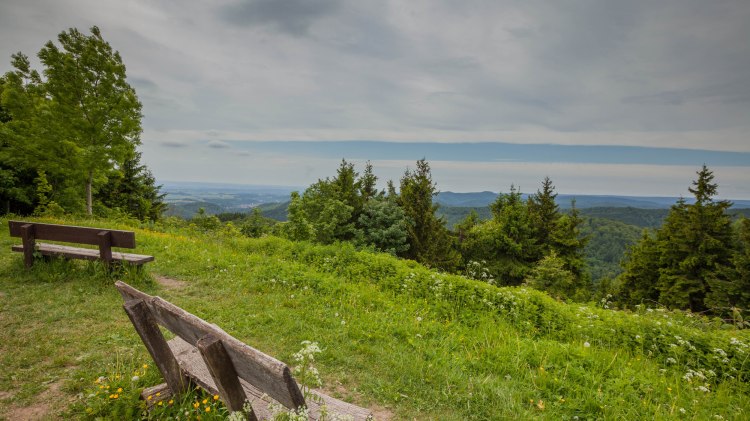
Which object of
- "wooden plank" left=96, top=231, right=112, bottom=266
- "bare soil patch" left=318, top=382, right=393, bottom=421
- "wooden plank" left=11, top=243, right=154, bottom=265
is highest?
"wooden plank" left=96, top=231, right=112, bottom=266

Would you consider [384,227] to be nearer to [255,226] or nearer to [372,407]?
[255,226]

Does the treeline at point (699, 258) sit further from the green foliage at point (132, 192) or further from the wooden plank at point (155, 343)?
the green foliage at point (132, 192)

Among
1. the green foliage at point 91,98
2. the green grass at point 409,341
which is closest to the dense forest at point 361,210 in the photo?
the green foliage at point 91,98

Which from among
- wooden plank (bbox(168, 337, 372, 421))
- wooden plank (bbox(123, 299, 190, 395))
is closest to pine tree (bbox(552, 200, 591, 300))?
wooden plank (bbox(168, 337, 372, 421))

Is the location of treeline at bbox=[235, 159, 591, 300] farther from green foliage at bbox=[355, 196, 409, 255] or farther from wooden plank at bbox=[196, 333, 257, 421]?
wooden plank at bbox=[196, 333, 257, 421]

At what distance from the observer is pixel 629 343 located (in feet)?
19.1

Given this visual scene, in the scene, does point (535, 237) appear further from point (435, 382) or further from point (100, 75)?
point (100, 75)

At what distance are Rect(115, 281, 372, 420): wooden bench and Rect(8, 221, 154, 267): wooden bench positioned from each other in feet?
15.5

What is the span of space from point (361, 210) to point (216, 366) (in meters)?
24.5

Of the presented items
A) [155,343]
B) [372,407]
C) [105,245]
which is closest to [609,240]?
[372,407]

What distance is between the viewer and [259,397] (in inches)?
115

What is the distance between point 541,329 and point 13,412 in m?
7.94

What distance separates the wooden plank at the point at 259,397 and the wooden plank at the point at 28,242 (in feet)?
21.8

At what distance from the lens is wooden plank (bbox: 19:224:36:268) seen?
24.3 feet
